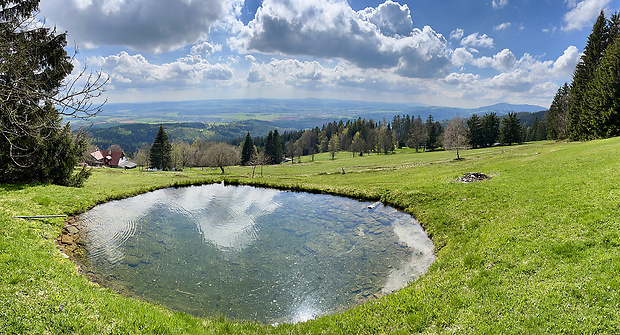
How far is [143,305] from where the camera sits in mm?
8930

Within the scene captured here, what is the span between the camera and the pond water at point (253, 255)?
10.8 m

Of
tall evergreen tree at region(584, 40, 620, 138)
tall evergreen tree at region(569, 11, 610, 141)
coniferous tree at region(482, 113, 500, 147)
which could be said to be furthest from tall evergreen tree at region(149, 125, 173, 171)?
coniferous tree at region(482, 113, 500, 147)

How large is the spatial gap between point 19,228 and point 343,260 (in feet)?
50.5

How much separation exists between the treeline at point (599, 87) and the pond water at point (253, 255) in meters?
47.7

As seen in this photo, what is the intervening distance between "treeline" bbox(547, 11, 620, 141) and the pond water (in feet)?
157

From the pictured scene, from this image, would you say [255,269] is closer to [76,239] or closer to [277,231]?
[277,231]

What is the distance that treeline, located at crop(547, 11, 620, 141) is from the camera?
4284cm

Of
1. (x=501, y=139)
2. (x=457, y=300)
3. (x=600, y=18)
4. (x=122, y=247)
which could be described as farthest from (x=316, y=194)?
(x=501, y=139)

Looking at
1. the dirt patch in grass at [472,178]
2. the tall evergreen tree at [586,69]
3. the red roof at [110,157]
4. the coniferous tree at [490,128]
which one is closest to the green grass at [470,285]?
the dirt patch in grass at [472,178]

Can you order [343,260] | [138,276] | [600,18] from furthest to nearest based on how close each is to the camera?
[600,18] < [343,260] < [138,276]

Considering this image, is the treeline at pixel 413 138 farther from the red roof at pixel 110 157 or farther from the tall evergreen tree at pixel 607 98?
the red roof at pixel 110 157

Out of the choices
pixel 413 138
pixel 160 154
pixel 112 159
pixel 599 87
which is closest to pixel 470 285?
pixel 599 87

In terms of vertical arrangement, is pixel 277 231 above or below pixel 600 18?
below

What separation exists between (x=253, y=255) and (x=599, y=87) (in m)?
64.1
